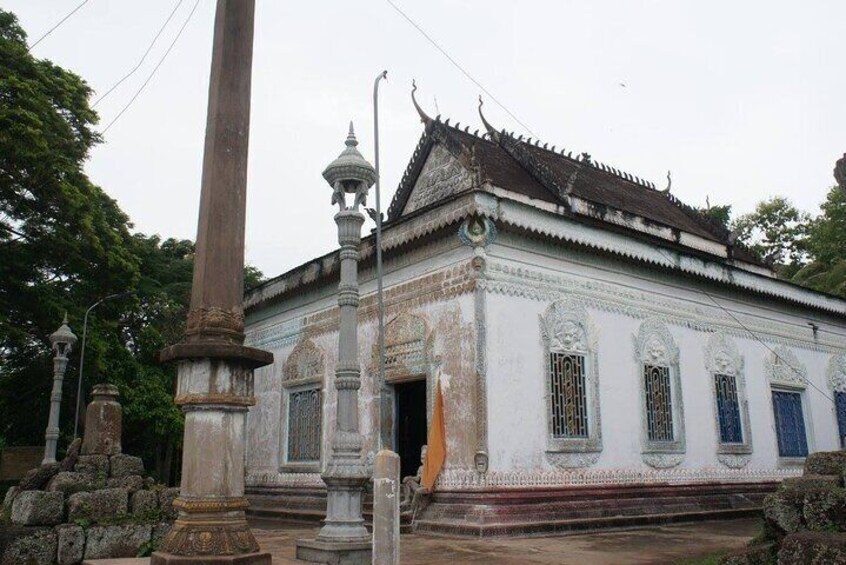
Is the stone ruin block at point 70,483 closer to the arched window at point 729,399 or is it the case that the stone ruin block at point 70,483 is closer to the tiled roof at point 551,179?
the tiled roof at point 551,179

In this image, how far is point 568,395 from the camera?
11.7 metres

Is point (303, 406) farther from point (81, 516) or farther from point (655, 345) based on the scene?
point (81, 516)

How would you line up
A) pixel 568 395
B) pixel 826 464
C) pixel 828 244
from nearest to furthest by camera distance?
pixel 826 464 → pixel 568 395 → pixel 828 244

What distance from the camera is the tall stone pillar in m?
5.15

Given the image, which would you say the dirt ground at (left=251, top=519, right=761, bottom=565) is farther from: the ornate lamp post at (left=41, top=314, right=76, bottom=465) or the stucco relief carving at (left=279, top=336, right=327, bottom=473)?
the ornate lamp post at (left=41, top=314, right=76, bottom=465)

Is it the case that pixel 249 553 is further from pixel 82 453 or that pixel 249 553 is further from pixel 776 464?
pixel 776 464

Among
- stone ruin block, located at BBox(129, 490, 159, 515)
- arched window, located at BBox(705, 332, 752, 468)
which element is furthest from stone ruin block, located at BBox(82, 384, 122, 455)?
arched window, located at BBox(705, 332, 752, 468)

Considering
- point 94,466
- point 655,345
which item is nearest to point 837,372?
point 655,345

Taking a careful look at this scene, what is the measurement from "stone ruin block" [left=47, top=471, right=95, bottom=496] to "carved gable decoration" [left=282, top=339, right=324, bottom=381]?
681cm

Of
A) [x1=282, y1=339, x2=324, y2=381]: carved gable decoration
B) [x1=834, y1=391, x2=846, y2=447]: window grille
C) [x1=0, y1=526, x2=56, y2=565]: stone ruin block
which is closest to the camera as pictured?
[x1=0, y1=526, x2=56, y2=565]: stone ruin block

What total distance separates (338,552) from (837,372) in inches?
626

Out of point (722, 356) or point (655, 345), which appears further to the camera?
point (722, 356)

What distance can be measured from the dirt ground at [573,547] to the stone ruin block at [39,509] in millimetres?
2250

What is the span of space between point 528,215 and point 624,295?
291 cm
